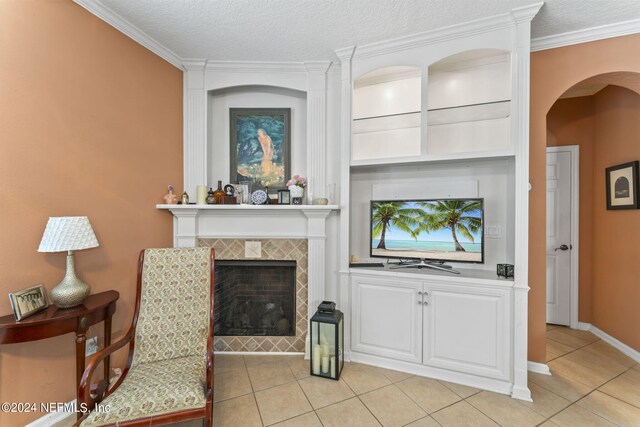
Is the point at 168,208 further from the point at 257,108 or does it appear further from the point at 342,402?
the point at 342,402

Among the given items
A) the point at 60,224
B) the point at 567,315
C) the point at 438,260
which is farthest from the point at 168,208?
the point at 567,315

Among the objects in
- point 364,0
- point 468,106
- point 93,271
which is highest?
point 364,0

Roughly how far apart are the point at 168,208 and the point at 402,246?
84.9 inches

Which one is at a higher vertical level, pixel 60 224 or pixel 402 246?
pixel 60 224

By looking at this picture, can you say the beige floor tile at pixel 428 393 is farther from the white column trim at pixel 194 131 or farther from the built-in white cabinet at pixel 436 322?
the white column trim at pixel 194 131

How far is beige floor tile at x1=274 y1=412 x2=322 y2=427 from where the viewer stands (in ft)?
6.19

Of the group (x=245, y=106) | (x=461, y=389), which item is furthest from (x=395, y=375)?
(x=245, y=106)

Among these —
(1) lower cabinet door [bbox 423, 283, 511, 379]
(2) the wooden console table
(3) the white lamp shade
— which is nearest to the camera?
(2) the wooden console table

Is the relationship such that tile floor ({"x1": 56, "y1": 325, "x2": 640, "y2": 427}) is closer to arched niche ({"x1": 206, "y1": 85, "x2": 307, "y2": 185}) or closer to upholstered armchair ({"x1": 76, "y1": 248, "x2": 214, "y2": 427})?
upholstered armchair ({"x1": 76, "y1": 248, "x2": 214, "y2": 427})

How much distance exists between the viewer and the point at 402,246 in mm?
2672

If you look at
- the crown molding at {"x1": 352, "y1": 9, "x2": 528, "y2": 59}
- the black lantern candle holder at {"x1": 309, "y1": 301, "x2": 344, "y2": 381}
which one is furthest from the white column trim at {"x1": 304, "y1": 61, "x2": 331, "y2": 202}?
the black lantern candle holder at {"x1": 309, "y1": 301, "x2": 344, "y2": 381}

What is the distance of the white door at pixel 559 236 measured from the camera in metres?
3.37

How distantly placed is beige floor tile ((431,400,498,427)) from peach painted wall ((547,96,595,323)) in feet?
7.75

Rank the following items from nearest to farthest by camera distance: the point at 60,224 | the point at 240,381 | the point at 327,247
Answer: the point at 60,224 → the point at 240,381 → the point at 327,247
